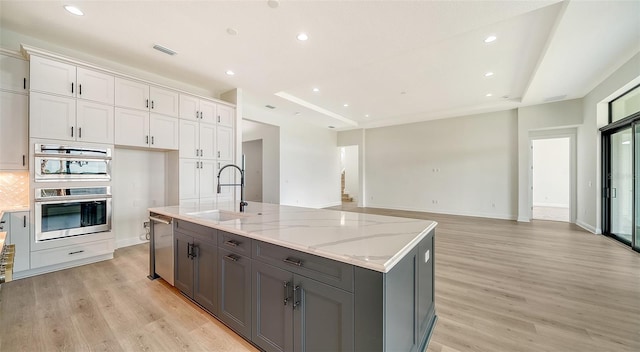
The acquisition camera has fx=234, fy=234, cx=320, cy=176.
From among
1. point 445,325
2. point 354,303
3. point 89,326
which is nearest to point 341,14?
point 354,303

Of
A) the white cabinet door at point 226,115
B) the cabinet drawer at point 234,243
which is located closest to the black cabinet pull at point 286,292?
the cabinet drawer at point 234,243

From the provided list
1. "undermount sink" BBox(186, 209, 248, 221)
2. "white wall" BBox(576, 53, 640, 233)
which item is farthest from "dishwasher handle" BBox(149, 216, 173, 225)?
"white wall" BBox(576, 53, 640, 233)

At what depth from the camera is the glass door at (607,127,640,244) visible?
399 cm

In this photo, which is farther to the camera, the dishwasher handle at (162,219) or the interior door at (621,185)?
the interior door at (621,185)

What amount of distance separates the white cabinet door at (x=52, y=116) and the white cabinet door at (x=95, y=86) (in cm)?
19

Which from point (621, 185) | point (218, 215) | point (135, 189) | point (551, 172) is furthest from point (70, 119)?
point (551, 172)

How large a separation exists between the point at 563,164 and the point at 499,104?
4.65 meters

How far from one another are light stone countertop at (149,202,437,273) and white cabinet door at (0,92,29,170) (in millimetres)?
2290

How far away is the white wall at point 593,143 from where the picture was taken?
393 centimetres

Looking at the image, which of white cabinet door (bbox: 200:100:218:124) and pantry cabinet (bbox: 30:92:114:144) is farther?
white cabinet door (bbox: 200:100:218:124)

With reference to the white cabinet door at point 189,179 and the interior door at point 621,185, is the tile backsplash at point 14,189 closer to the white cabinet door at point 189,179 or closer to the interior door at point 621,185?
the white cabinet door at point 189,179

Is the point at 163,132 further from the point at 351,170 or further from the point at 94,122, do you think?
the point at 351,170

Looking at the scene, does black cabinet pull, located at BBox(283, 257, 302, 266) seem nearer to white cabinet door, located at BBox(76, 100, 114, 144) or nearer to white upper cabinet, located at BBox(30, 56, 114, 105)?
white cabinet door, located at BBox(76, 100, 114, 144)

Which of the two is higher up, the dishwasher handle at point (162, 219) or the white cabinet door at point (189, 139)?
the white cabinet door at point (189, 139)
